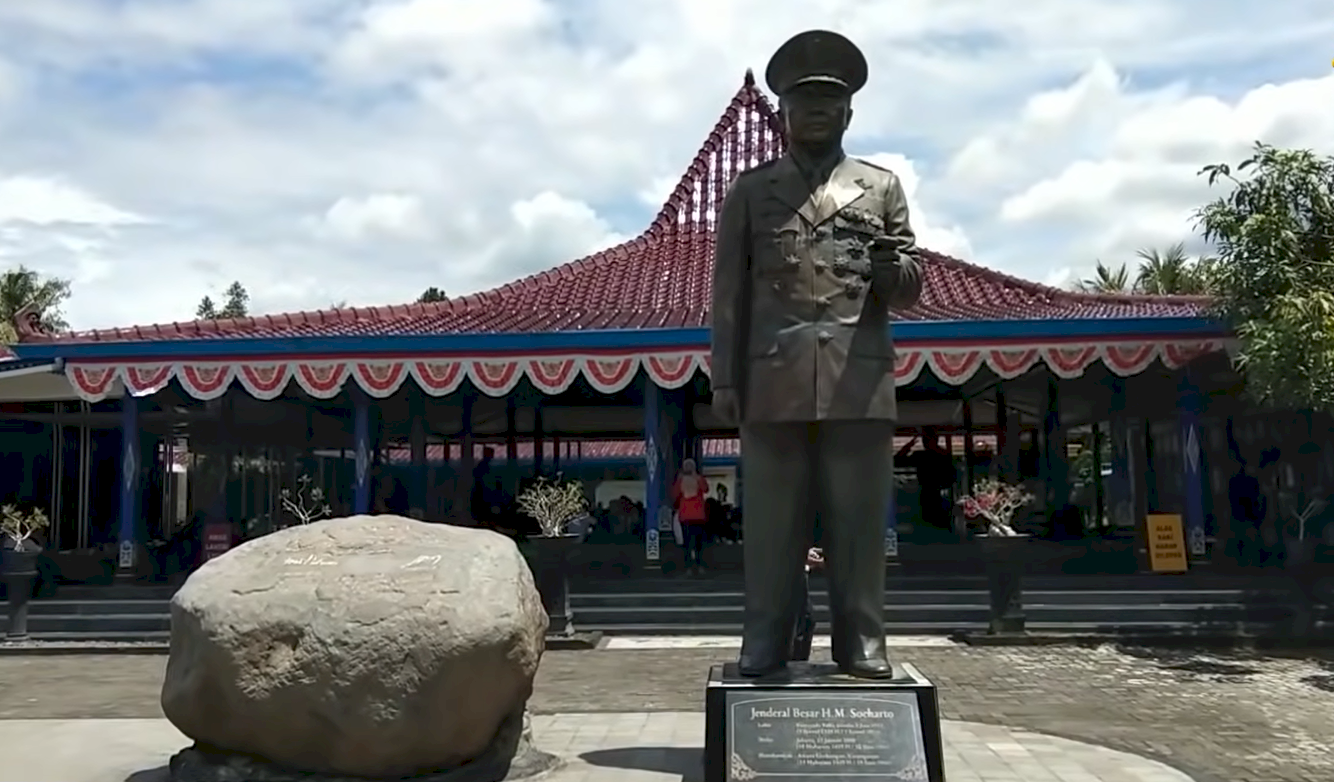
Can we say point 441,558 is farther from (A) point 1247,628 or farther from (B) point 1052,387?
(B) point 1052,387

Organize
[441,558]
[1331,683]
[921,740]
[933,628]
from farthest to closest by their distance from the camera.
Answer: [933,628] → [1331,683] → [441,558] → [921,740]

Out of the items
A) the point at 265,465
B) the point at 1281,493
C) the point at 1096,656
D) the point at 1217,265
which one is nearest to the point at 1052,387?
the point at 1281,493

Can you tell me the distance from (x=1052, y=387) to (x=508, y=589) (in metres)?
11.9

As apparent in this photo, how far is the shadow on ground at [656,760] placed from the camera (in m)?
5.12

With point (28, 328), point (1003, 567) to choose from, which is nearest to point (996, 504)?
point (1003, 567)

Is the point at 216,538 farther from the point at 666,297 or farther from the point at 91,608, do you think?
the point at 666,297

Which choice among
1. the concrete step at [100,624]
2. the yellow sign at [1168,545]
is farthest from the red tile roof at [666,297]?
the concrete step at [100,624]

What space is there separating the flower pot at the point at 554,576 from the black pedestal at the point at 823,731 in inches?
286

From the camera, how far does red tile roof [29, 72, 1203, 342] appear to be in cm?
1352

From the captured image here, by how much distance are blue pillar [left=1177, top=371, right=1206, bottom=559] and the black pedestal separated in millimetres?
9546

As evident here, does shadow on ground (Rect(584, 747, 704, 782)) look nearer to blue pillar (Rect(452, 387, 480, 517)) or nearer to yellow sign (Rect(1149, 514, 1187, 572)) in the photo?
yellow sign (Rect(1149, 514, 1187, 572))

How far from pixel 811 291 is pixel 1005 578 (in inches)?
289

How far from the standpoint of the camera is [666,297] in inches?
591

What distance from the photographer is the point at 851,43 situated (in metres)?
4.70
